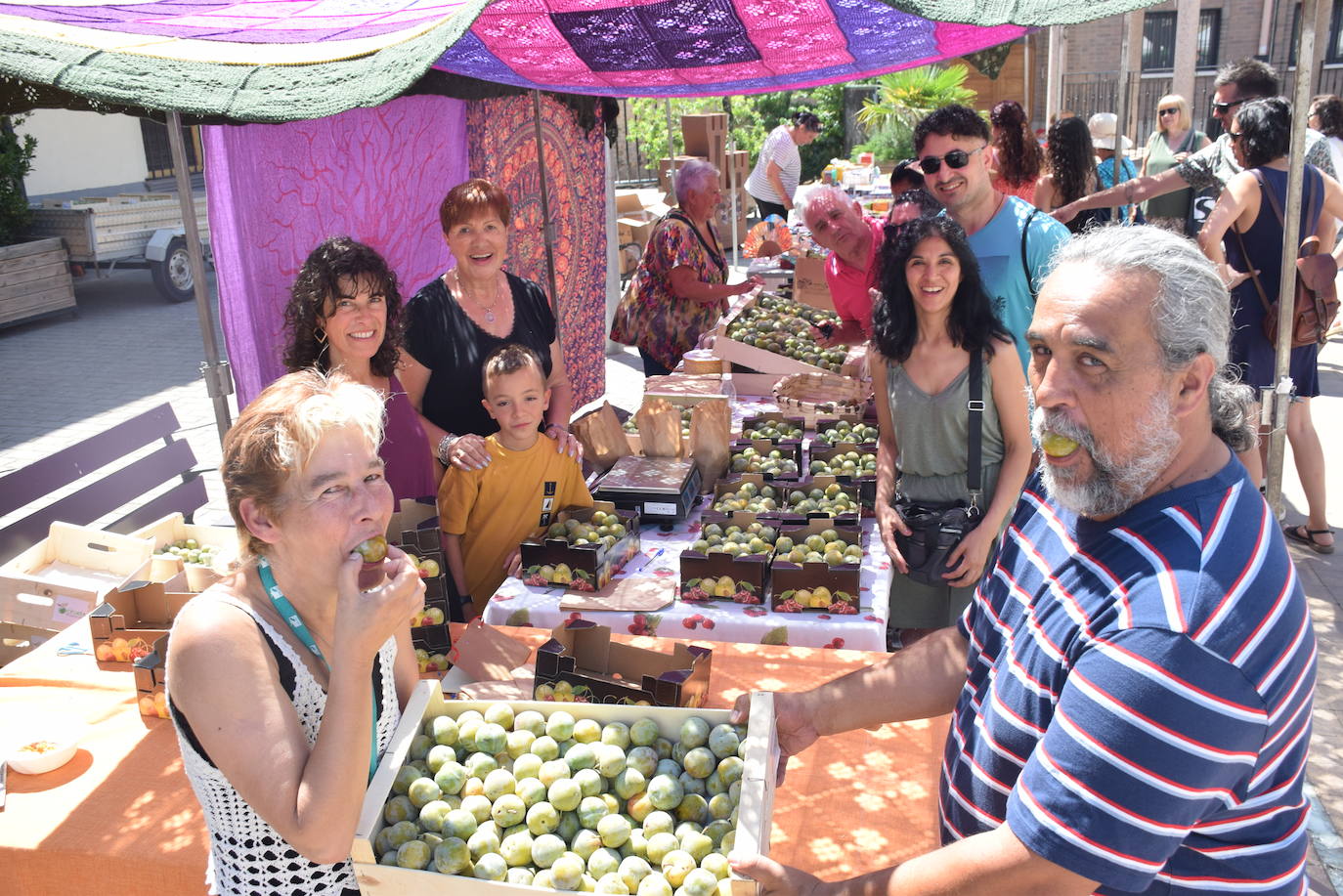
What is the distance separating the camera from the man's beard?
4.23ft

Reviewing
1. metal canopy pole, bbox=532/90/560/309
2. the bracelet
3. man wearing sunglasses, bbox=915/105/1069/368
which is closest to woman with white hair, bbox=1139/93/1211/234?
man wearing sunglasses, bbox=915/105/1069/368

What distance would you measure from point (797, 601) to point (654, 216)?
9.54 metres

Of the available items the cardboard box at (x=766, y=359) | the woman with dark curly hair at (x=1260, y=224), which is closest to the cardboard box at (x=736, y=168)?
the cardboard box at (x=766, y=359)

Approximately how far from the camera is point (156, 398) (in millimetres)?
8555

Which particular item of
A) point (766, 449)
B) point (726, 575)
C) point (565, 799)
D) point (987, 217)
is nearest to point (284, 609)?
point (565, 799)

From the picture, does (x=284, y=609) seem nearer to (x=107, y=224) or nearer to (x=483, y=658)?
(x=483, y=658)

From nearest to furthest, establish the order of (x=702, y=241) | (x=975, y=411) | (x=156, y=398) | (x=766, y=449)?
(x=975, y=411), (x=766, y=449), (x=702, y=241), (x=156, y=398)

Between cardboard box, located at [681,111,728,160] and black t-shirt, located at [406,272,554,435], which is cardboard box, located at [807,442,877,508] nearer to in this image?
black t-shirt, located at [406,272,554,435]

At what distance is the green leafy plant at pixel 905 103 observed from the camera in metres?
15.4

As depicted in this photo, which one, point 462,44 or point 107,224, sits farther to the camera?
point 107,224

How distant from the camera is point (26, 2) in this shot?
3.15m

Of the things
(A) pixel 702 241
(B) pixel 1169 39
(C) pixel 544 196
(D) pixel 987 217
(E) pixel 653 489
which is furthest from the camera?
(B) pixel 1169 39

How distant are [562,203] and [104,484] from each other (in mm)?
2846

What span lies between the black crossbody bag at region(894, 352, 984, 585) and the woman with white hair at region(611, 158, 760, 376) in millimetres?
2732
